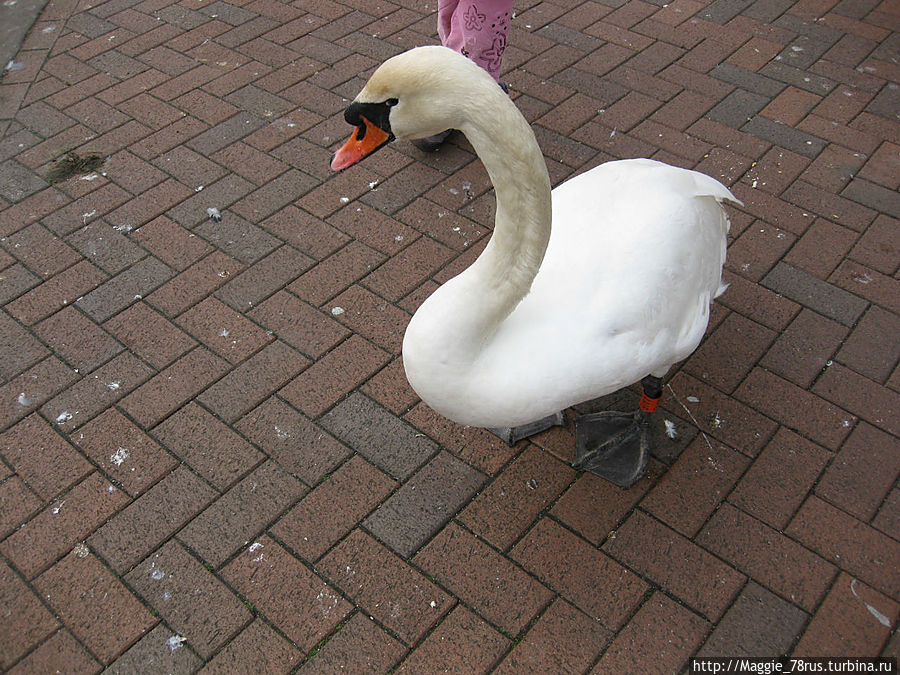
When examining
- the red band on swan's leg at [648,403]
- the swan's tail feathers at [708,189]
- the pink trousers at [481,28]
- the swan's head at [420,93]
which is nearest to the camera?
the swan's head at [420,93]

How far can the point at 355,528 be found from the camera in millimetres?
2586

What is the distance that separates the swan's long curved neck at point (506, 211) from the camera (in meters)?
1.85

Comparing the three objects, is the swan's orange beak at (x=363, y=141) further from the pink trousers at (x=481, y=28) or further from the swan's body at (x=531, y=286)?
the pink trousers at (x=481, y=28)

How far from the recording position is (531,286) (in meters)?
2.29

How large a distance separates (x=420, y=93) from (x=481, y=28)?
7.26ft

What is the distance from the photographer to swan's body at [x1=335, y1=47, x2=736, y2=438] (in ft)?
6.13

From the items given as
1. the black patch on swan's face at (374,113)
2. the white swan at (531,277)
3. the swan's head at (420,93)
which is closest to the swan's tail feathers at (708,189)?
the white swan at (531,277)

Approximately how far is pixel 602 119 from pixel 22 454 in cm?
346

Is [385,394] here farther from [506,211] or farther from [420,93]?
[420,93]

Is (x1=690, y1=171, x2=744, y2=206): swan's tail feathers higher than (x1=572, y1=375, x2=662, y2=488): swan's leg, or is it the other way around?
(x1=690, y1=171, x2=744, y2=206): swan's tail feathers

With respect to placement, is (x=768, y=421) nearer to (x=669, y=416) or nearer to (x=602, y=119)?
(x=669, y=416)

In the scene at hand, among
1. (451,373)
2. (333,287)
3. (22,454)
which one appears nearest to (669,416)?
(451,373)

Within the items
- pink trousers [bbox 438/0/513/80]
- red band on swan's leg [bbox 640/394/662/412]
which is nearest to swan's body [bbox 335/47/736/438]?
red band on swan's leg [bbox 640/394/662/412]

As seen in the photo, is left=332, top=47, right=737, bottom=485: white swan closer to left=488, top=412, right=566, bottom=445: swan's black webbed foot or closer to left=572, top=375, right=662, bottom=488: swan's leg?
left=572, top=375, right=662, bottom=488: swan's leg
